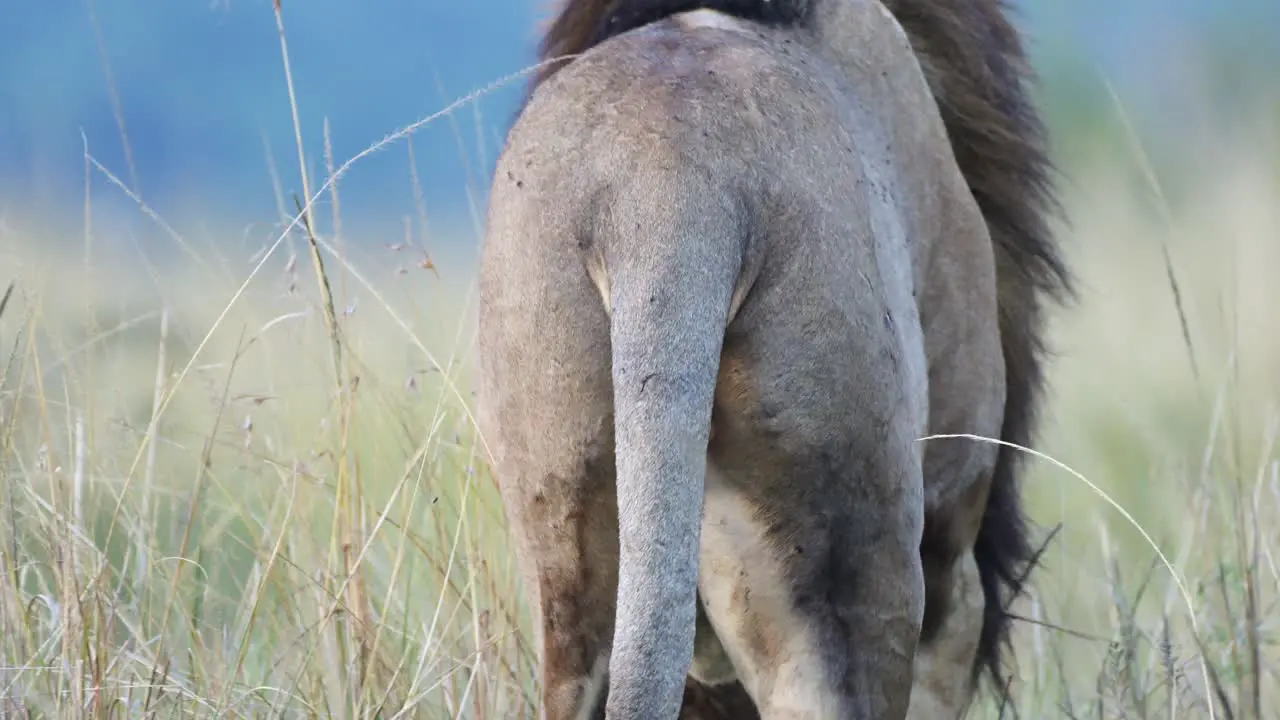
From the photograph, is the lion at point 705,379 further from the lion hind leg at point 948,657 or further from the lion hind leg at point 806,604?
the lion hind leg at point 948,657

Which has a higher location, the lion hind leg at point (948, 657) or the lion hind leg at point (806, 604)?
the lion hind leg at point (806, 604)

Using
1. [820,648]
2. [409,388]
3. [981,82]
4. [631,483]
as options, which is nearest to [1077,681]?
[981,82]

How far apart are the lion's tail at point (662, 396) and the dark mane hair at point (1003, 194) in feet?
4.53

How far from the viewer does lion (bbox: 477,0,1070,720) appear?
227cm

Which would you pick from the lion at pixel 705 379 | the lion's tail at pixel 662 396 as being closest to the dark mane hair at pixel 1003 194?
the lion at pixel 705 379

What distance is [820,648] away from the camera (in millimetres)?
2527

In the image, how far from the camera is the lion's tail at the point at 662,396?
2.16 metres

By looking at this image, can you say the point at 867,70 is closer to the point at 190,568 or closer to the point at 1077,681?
the point at 190,568

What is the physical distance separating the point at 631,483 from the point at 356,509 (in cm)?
136

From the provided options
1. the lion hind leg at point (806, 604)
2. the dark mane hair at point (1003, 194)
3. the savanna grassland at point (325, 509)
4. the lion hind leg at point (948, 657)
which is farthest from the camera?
the dark mane hair at point (1003, 194)

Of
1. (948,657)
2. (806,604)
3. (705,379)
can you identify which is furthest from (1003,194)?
(705,379)

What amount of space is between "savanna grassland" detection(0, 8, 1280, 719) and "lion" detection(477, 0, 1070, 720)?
422 millimetres

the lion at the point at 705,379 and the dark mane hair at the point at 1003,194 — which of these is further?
the dark mane hair at the point at 1003,194

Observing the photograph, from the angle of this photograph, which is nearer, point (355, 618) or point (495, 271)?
point (495, 271)
